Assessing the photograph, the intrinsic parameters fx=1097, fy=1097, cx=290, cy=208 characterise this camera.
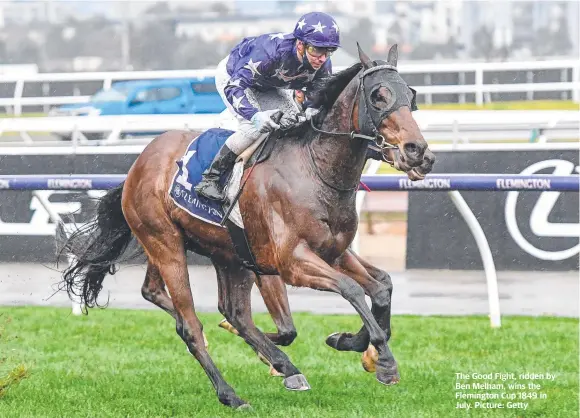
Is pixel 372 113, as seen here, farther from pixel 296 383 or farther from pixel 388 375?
pixel 296 383

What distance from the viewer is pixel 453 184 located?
22.3 feet

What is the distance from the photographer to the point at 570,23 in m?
34.2

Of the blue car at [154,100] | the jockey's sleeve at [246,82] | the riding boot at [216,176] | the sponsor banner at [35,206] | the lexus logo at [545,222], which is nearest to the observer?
the jockey's sleeve at [246,82]

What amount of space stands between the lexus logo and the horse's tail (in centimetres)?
413

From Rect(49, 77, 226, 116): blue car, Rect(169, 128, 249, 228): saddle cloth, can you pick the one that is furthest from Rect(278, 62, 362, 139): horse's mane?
Rect(49, 77, 226, 116): blue car

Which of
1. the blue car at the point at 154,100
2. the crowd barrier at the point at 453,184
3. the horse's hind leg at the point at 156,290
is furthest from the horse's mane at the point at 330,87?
the blue car at the point at 154,100

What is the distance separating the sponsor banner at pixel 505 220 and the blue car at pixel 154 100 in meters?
5.99

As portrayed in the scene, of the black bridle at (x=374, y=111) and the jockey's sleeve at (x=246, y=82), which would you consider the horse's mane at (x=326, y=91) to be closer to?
the black bridle at (x=374, y=111)

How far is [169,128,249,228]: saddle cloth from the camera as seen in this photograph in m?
5.29

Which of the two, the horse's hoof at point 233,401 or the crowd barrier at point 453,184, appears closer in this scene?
the horse's hoof at point 233,401

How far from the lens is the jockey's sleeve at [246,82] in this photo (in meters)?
5.00

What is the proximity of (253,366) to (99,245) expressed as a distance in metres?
1.09

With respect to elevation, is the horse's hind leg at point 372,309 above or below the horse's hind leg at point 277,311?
above

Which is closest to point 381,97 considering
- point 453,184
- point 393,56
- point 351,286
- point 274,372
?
point 393,56
